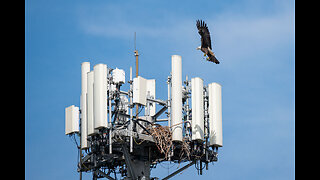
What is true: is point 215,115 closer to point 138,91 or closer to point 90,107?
point 138,91

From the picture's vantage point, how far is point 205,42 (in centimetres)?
2811

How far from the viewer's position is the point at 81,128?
91.4 ft

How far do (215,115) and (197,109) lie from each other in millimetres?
1383

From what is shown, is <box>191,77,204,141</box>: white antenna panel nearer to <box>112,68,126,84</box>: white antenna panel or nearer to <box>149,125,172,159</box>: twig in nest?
<box>149,125,172,159</box>: twig in nest

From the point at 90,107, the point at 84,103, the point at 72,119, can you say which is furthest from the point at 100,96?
the point at 72,119

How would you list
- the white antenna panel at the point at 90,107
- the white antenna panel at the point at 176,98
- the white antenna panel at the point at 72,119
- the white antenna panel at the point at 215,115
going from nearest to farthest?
the white antenna panel at the point at 90,107, the white antenna panel at the point at 176,98, the white antenna panel at the point at 215,115, the white antenna panel at the point at 72,119

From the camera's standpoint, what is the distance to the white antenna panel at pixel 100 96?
2530 centimetres

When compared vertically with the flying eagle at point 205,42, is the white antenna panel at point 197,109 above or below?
below

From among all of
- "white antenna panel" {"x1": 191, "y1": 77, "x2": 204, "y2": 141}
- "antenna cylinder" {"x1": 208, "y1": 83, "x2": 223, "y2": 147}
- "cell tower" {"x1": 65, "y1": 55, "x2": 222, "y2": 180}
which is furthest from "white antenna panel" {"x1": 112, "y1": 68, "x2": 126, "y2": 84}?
"antenna cylinder" {"x1": 208, "y1": 83, "x2": 223, "y2": 147}

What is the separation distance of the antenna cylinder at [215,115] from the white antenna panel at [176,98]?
1.96 m

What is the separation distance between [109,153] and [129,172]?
100 inches

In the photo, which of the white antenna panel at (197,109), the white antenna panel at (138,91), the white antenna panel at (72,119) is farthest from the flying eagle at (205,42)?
the white antenna panel at (72,119)

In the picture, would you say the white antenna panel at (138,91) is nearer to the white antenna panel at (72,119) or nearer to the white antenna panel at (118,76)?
the white antenna panel at (118,76)
